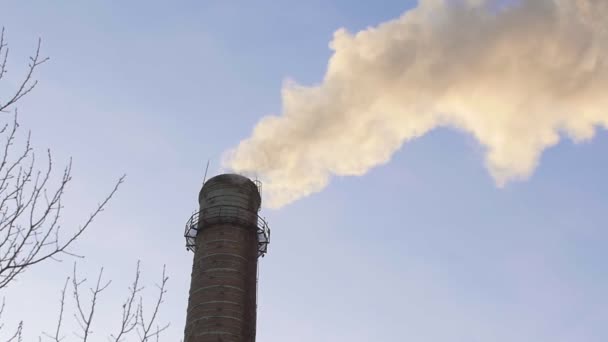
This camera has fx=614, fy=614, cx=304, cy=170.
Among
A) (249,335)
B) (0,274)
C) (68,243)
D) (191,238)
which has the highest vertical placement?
(191,238)

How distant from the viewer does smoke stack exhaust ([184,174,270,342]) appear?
29078 mm

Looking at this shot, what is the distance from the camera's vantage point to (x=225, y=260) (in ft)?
100

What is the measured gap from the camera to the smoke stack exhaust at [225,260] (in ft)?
95.4

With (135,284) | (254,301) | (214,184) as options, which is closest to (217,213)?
(214,184)

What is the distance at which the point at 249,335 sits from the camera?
98.3 ft

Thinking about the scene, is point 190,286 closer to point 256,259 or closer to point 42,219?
point 256,259

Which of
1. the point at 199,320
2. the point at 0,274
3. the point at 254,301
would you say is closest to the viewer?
the point at 0,274

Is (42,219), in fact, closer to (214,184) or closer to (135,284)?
(135,284)

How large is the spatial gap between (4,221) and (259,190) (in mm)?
28294

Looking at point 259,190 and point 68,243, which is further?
point 259,190

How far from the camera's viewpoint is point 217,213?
32.3 meters

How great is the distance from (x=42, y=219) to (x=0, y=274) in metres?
0.79

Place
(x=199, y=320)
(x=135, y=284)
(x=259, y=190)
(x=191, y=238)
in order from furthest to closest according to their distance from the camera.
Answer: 1. (x=259, y=190)
2. (x=191, y=238)
3. (x=199, y=320)
4. (x=135, y=284)

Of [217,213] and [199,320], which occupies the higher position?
[217,213]
